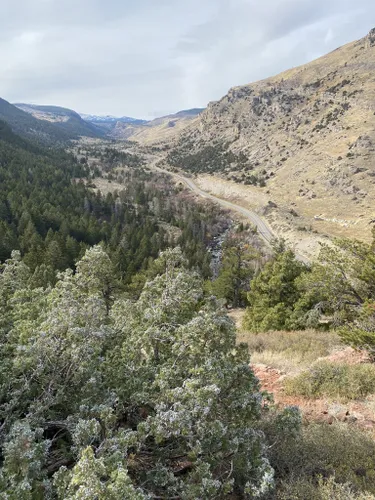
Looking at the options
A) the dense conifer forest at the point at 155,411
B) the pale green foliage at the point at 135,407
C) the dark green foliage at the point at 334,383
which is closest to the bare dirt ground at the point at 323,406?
the dark green foliage at the point at 334,383

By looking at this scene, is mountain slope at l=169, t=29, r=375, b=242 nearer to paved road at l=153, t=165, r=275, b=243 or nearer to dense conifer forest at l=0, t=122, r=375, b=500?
paved road at l=153, t=165, r=275, b=243

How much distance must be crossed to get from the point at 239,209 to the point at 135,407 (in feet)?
344

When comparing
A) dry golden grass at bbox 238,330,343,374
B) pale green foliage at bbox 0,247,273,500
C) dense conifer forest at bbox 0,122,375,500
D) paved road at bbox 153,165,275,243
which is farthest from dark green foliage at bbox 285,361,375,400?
paved road at bbox 153,165,275,243

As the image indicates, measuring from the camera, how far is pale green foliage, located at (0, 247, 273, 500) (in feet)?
16.5

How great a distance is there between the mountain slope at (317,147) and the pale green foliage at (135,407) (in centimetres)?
7621

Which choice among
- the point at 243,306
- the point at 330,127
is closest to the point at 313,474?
the point at 243,306

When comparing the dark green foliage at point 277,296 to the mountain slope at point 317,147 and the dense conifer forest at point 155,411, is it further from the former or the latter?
the mountain slope at point 317,147

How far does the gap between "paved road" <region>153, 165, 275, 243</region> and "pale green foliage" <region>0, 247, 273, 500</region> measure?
71648 millimetres

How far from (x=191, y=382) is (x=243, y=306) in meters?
45.5

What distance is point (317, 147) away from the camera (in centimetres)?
13125

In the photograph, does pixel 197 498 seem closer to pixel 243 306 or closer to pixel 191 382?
pixel 191 382

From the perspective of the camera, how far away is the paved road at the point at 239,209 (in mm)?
85594

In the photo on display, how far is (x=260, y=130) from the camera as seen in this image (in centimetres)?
18188

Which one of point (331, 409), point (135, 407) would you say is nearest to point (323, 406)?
point (331, 409)
